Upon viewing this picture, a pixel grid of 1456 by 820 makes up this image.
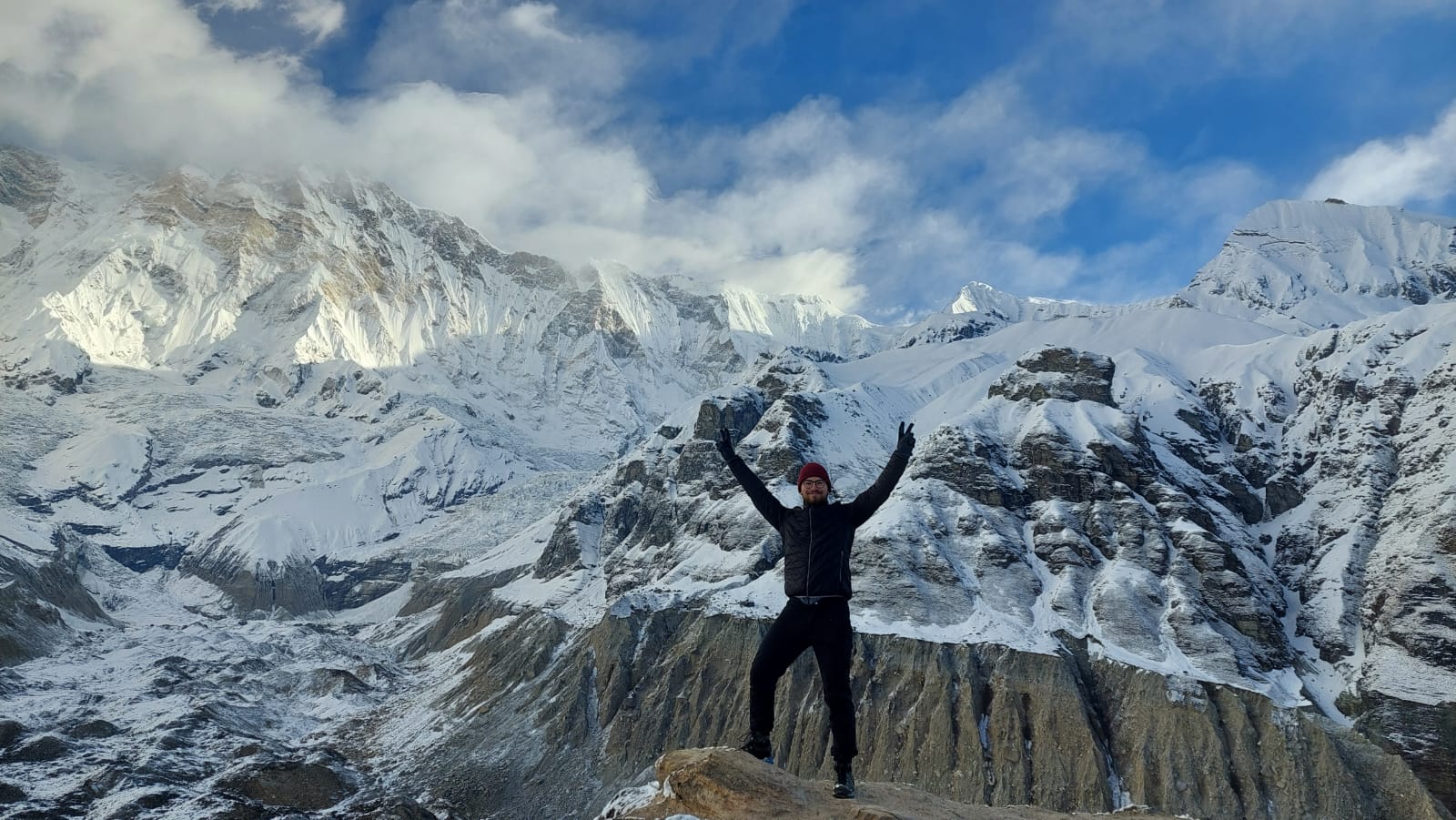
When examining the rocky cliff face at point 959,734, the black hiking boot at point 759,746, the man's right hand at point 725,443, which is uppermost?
the man's right hand at point 725,443

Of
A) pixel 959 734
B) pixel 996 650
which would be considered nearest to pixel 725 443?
pixel 959 734

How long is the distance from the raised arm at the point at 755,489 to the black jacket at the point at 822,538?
0.9 inches

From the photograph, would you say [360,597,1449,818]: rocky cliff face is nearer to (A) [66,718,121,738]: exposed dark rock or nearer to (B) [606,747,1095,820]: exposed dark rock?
(A) [66,718,121,738]: exposed dark rock

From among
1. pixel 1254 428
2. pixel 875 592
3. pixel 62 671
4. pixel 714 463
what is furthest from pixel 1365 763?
pixel 62 671

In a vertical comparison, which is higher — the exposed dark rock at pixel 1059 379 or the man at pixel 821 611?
the exposed dark rock at pixel 1059 379

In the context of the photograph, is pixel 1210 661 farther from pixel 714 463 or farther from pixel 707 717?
pixel 714 463

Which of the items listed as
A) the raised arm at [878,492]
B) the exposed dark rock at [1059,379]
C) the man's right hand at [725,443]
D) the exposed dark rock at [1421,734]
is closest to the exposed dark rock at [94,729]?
the man's right hand at [725,443]

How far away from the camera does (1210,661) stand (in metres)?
85.0

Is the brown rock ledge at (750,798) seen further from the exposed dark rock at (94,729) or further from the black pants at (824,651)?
the exposed dark rock at (94,729)

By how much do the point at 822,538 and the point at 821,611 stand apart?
3.46 ft

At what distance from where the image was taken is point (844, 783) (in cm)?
1434

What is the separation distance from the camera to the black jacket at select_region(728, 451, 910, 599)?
46.7ft

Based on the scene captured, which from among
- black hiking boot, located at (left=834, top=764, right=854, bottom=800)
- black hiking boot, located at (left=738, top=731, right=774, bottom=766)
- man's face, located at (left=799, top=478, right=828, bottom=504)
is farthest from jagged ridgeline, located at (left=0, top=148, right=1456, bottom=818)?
man's face, located at (left=799, top=478, right=828, bottom=504)

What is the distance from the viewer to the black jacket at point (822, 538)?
1423 centimetres
